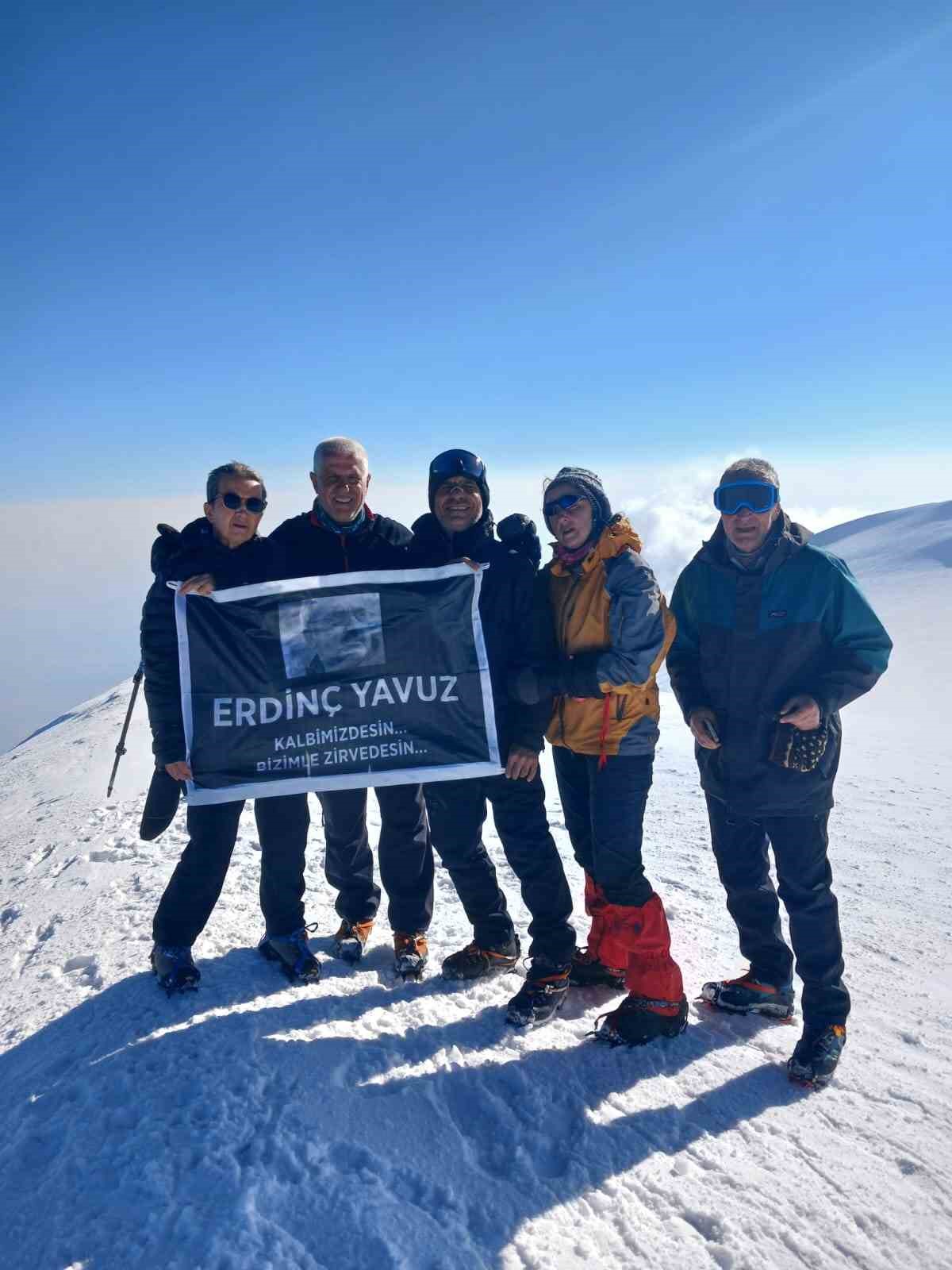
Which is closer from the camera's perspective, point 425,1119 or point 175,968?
point 425,1119

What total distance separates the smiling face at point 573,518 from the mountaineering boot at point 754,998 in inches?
111

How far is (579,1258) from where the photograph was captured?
8.52 ft

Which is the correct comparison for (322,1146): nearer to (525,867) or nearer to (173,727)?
(525,867)

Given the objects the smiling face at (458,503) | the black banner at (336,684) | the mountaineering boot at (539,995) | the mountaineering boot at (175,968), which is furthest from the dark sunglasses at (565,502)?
the mountaineering boot at (175,968)

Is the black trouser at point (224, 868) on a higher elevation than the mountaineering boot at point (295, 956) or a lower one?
higher

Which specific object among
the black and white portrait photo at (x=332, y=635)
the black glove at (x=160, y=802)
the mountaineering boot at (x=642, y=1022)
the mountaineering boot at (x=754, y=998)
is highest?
the black and white portrait photo at (x=332, y=635)

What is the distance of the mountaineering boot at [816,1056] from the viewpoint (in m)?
3.55

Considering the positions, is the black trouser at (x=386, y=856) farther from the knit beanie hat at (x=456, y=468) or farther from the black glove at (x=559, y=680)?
the knit beanie hat at (x=456, y=468)

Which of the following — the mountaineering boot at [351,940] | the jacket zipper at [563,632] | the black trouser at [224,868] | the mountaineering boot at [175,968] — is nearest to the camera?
the mountaineering boot at [175,968]

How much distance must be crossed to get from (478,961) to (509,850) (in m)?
0.79

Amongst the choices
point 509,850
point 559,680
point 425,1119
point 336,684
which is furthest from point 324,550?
point 425,1119

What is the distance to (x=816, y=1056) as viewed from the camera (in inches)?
141

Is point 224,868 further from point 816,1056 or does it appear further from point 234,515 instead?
point 816,1056

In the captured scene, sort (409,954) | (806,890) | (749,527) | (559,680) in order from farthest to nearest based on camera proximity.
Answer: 1. (409,954)
2. (559,680)
3. (749,527)
4. (806,890)
